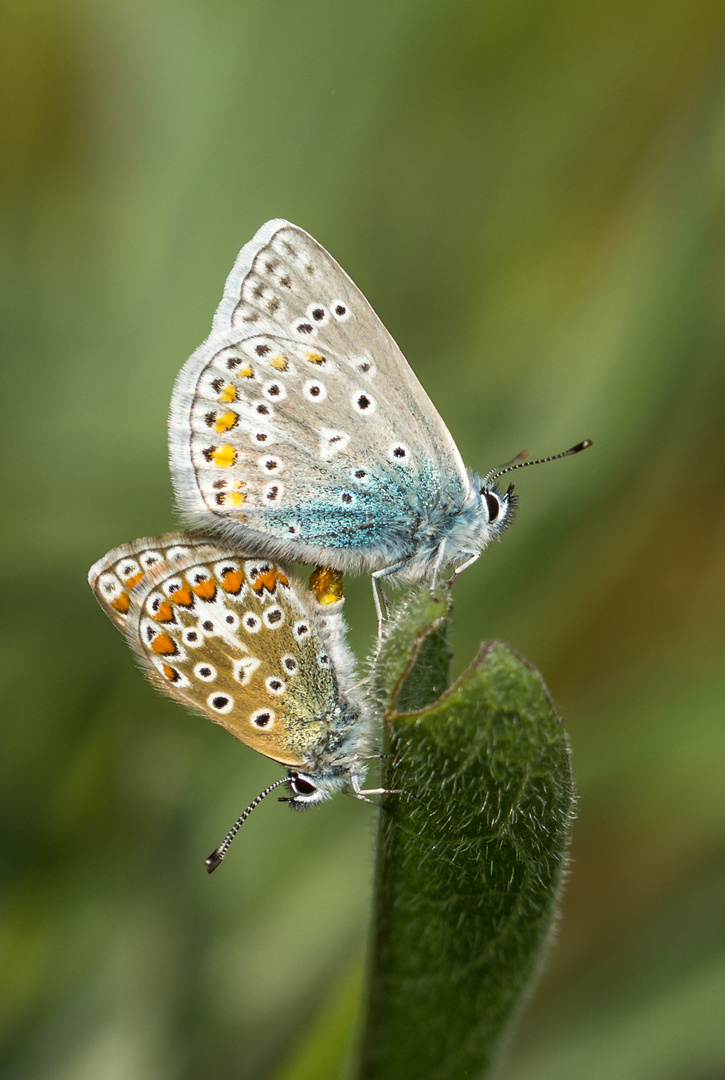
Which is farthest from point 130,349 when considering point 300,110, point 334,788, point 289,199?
point 334,788

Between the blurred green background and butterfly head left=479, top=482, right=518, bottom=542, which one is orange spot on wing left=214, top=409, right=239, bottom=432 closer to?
the blurred green background

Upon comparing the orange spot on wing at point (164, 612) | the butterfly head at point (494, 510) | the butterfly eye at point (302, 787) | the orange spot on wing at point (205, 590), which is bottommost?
→ the butterfly eye at point (302, 787)

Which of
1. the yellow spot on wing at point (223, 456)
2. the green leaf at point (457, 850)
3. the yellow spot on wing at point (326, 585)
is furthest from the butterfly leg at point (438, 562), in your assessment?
the green leaf at point (457, 850)

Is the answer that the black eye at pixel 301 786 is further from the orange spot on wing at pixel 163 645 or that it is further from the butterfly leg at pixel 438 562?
the butterfly leg at pixel 438 562

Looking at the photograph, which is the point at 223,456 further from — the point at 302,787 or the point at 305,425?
the point at 302,787

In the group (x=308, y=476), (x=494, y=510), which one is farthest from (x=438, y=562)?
(x=308, y=476)

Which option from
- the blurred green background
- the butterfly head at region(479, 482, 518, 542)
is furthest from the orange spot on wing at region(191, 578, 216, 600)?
the butterfly head at region(479, 482, 518, 542)

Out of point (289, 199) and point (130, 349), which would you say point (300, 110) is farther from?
point (130, 349)
